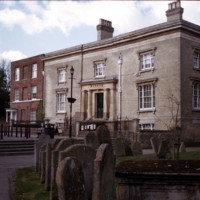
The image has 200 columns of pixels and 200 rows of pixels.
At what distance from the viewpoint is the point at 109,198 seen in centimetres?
516

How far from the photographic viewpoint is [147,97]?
2541cm

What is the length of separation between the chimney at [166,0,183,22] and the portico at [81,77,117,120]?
700 cm

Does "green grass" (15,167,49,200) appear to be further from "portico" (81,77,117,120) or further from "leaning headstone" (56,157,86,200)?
"portico" (81,77,117,120)

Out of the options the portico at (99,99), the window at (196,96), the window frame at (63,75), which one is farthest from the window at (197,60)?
the window frame at (63,75)

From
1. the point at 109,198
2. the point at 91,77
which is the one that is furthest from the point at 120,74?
the point at 109,198

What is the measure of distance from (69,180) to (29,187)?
180 inches

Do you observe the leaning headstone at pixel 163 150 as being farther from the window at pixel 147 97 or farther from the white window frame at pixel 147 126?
the window at pixel 147 97

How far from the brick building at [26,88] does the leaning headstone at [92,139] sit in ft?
83.7

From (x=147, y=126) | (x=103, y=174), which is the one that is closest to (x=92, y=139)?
(x=103, y=174)

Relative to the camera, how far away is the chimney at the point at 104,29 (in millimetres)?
31356

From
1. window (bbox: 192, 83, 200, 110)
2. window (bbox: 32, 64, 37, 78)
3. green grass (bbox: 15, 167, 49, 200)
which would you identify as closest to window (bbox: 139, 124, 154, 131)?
window (bbox: 192, 83, 200, 110)

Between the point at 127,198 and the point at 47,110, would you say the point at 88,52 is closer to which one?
the point at 47,110

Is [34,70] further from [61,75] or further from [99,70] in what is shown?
[99,70]

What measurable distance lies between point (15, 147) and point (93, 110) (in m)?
12.2
